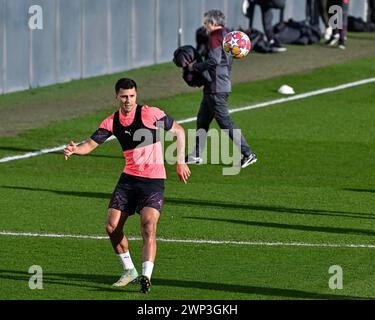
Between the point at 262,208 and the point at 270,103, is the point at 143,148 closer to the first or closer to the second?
the point at 262,208

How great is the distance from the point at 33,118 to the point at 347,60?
987cm

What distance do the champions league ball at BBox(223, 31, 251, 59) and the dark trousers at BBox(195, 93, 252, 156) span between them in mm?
811

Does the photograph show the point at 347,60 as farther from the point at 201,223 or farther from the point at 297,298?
the point at 297,298

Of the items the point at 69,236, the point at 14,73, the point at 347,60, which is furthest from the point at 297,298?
the point at 347,60

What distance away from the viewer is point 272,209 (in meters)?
18.1

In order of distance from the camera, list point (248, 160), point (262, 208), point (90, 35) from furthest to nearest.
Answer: point (90, 35) → point (248, 160) → point (262, 208)

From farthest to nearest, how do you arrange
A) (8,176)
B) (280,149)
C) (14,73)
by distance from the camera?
1. (14,73)
2. (280,149)
3. (8,176)

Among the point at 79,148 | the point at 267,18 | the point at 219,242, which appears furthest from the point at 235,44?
the point at 267,18

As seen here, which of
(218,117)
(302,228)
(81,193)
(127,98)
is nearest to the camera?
(127,98)

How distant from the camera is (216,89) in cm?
2089

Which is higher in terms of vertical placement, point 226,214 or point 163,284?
point 163,284

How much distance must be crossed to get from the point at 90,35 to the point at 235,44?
33.3 feet

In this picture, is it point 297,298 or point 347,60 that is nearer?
point 297,298

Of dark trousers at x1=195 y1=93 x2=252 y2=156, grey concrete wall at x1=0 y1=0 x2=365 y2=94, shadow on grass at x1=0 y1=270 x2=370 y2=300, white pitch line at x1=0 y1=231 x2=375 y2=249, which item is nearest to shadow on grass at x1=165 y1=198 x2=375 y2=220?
white pitch line at x1=0 y1=231 x2=375 y2=249
